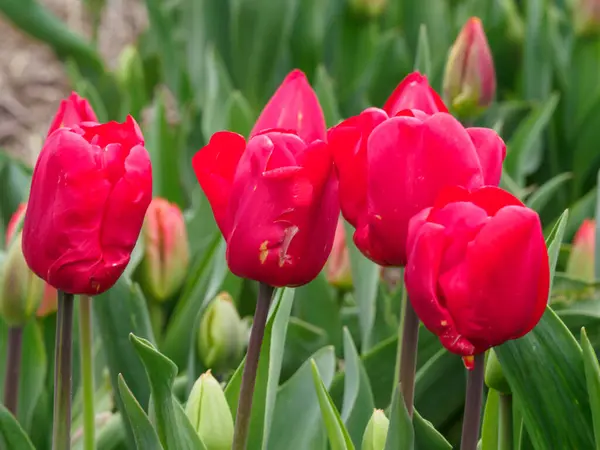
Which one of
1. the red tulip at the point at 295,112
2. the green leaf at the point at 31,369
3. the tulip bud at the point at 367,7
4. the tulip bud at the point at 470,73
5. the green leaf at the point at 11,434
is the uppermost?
the red tulip at the point at 295,112

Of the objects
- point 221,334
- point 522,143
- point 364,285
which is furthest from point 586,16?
point 221,334

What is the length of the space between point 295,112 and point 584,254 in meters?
0.54

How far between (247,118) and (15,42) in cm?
185

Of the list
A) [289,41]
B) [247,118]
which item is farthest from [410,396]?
[289,41]

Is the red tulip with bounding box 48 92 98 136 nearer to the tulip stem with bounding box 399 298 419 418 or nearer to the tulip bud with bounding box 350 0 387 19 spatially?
the tulip stem with bounding box 399 298 419 418

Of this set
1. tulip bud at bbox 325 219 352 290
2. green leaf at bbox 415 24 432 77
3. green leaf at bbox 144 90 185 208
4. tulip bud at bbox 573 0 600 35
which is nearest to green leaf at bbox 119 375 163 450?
tulip bud at bbox 325 219 352 290

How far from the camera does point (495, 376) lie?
73 centimetres

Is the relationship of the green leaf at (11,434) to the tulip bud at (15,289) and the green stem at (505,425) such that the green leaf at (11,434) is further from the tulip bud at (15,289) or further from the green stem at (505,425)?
the green stem at (505,425)

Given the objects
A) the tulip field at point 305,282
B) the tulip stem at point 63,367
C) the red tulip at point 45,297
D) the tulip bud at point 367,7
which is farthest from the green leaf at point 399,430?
the tulip bud at point 367,7

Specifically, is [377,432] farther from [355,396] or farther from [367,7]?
[367,7]

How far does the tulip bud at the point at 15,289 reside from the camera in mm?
878

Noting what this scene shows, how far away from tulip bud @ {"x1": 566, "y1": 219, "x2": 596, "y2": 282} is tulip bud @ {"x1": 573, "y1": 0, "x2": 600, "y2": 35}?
605mm

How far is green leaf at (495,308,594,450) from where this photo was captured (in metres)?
0.73

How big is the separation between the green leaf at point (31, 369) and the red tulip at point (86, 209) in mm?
405
